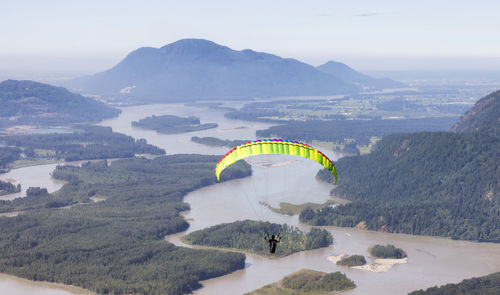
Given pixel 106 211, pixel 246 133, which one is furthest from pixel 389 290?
pixel 246 133

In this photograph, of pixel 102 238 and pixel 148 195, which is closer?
pixel 102 238

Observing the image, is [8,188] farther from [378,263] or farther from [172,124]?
[172,124]

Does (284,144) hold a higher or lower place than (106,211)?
higher

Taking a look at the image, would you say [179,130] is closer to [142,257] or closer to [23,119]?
[23,119]

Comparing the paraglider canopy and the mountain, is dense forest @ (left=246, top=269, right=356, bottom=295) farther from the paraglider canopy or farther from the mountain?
the paraglider canopy

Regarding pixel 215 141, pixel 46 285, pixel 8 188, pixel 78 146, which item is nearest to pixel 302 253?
pixel 46 285

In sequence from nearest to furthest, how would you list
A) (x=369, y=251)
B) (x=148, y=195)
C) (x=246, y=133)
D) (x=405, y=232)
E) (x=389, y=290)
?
(x=389, y=290) → (x=369, y=251) → (x=405, y=232) → (x=148, y=195) → (x=246, y=133)

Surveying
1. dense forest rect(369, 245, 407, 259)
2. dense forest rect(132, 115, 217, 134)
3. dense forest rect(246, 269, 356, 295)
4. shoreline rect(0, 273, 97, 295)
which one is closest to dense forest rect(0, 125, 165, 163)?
dense forest rect(132, 115, 217, 134)
